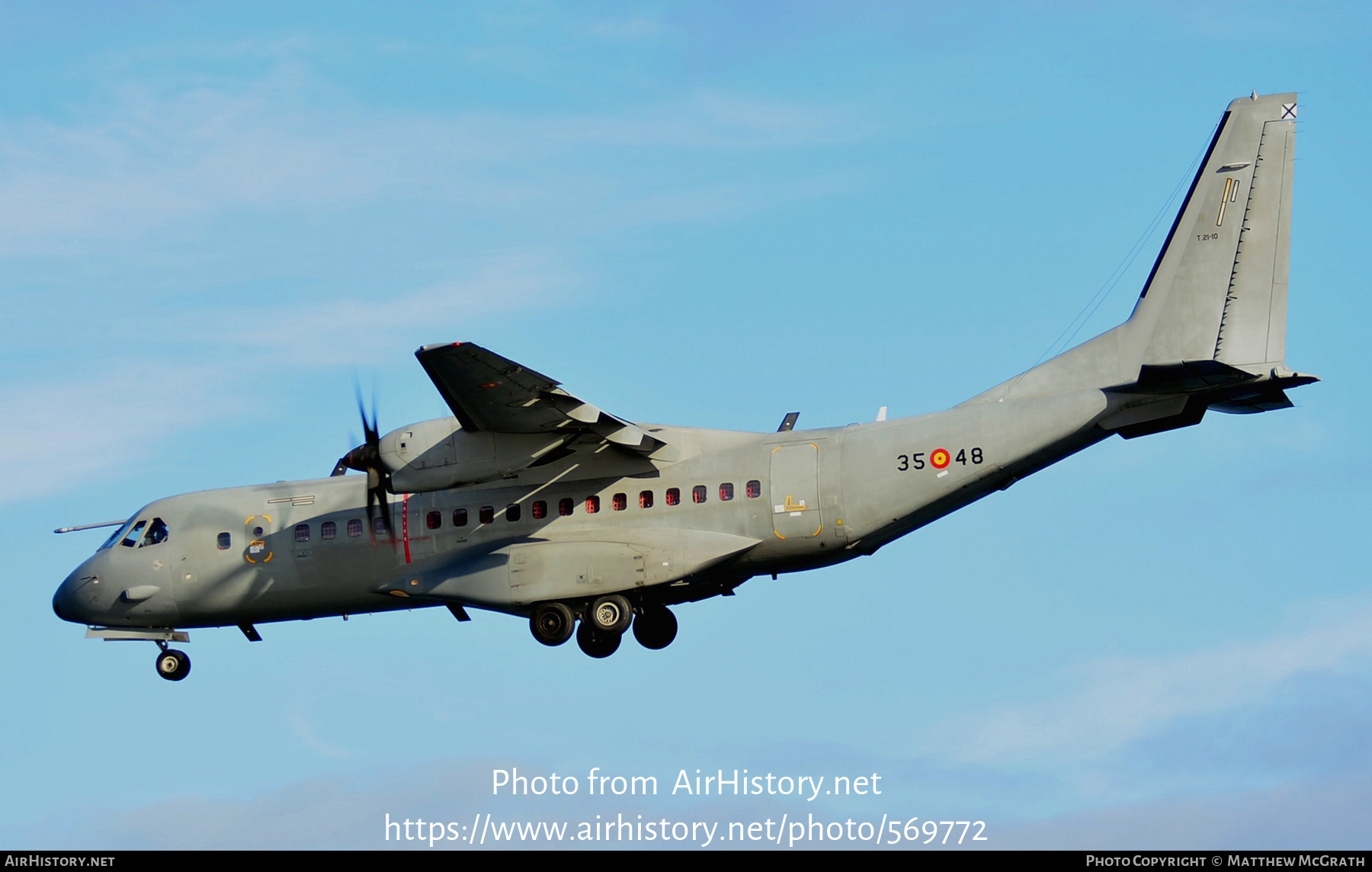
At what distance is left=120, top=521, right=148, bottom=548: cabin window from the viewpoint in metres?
29.7

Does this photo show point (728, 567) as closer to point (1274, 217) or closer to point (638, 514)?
point (638, 514)

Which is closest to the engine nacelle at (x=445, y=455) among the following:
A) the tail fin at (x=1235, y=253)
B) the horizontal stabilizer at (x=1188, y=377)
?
the horizontal stabilizer at (x=1188, y=377)

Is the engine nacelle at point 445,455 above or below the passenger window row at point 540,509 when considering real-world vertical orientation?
above

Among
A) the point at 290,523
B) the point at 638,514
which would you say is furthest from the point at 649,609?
the point at 290,523

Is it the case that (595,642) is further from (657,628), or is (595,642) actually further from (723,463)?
(723,463)

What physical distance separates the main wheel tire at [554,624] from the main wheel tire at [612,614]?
0.43 m

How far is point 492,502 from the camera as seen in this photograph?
2709cm

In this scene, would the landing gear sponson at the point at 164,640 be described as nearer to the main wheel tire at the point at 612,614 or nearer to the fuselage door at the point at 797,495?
the main wheel tire at the point at 612,614

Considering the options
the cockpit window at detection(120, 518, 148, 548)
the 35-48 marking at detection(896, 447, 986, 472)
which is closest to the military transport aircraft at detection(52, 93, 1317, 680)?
the 35-48 marking at detection(896, 447, 986, 472)

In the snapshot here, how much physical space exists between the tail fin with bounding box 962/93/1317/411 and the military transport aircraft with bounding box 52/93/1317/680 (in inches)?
1.0

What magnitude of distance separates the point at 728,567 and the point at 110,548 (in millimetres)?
12002

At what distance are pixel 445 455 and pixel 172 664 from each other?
7.89 m

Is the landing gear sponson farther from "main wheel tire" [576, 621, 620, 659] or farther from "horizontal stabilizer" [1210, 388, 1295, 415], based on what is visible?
"horizontal stabilizer" [1210, 388, 1295, 415]

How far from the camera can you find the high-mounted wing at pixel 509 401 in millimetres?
23484
